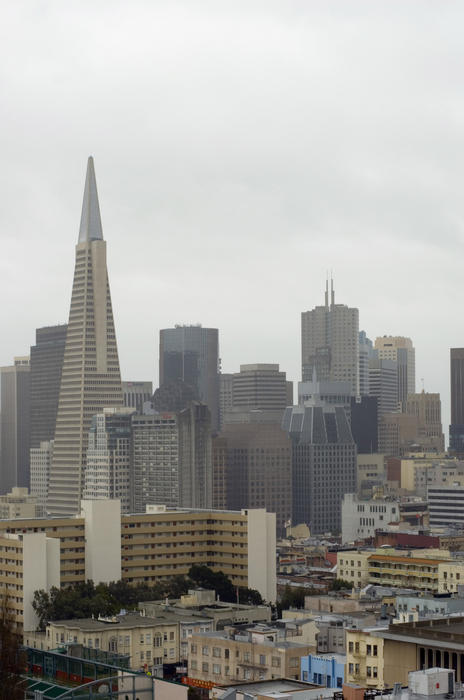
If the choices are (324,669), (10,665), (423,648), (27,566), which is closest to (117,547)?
(27,566)

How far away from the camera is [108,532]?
190750 mm

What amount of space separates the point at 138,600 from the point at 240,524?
84.1 feet

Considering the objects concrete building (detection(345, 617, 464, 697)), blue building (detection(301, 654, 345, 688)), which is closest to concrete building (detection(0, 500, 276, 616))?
blue building (detection(301, 654, 345, 688))

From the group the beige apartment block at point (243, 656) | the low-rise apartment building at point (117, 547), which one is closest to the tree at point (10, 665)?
the beige apartment block at point (243, 656)

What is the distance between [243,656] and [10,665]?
48474mm

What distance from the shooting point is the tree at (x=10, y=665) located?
77.9 meters

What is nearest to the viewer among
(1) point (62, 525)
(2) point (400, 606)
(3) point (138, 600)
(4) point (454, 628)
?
(4) point (454, 628)

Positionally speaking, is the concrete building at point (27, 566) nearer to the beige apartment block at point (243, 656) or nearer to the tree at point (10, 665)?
the beige apartment block at point (243, 656)

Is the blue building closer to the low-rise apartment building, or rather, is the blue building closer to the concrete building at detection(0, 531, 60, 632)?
the concrete building at detection(0, 531, 60, 632)

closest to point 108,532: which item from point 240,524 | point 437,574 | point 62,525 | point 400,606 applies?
point 62,525

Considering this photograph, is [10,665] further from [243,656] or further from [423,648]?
[243,656]

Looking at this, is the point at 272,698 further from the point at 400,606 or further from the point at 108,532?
the point at 108,532

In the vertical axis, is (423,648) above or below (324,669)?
above

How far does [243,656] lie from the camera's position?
414ft
